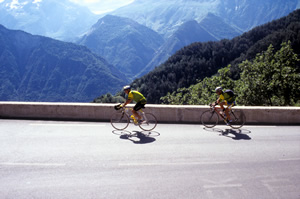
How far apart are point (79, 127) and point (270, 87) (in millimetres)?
17893

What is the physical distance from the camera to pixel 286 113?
10266 mm

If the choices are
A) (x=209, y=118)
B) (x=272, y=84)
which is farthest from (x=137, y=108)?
(x=272, y=84)

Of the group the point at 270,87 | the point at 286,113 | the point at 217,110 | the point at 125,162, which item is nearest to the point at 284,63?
the point at 270,87

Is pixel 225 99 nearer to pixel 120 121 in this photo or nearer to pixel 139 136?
pixel 139 136

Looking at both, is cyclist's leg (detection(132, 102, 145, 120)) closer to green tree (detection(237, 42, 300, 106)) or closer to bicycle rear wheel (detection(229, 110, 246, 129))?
bicycle rear wheel (detection(229, 110, 246, 129))

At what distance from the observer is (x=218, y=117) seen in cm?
967

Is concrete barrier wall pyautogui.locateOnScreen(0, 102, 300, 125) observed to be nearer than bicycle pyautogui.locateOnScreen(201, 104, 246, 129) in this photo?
No

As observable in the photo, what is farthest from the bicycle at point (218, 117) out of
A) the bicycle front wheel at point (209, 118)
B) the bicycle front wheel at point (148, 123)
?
the bicycle front wheel at point (148, 123)

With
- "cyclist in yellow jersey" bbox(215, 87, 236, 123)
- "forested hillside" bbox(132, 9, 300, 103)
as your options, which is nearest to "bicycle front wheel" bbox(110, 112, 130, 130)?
"cyclist in yellow jersey" bbox(215, 87, 236, 123)

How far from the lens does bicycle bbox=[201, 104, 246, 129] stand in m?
9.53

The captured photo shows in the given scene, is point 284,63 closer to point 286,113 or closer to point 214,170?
point 286,113

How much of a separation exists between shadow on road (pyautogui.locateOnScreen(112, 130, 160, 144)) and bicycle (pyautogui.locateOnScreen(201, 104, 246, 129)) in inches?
90.0

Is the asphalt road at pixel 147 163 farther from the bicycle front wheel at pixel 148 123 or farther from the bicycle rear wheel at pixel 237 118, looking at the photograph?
the bicycle rear wheel at pixel 237 118

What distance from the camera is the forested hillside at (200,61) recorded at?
409ft
